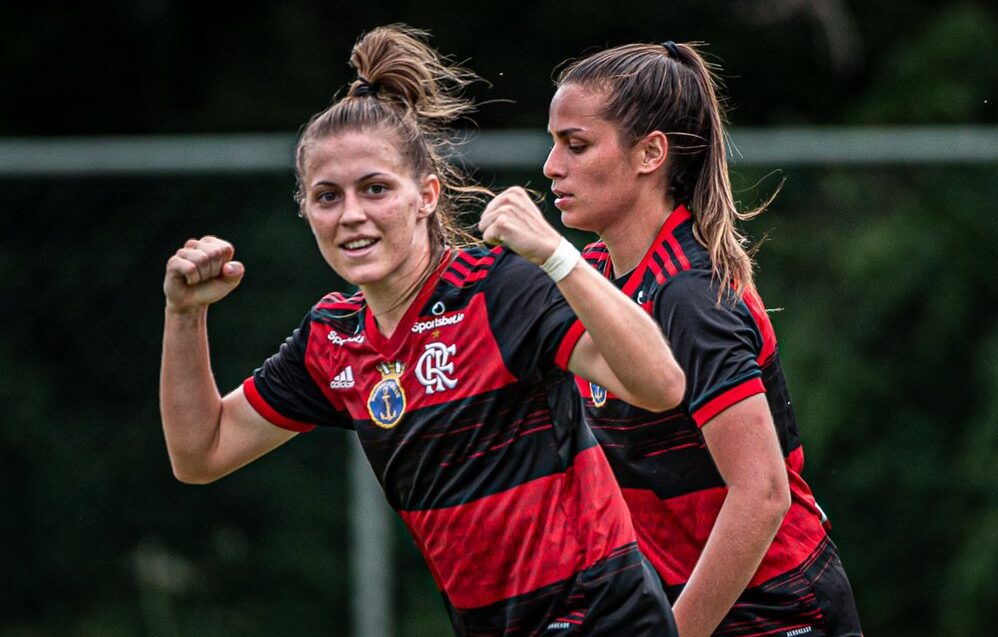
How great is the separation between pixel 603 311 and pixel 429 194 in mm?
699

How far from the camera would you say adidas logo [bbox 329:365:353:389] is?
10.6ft

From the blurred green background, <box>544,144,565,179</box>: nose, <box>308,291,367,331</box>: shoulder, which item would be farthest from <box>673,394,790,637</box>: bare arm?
the blurred green background

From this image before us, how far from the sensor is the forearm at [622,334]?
105 inches

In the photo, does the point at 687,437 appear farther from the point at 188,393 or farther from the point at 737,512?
the point at 188,393

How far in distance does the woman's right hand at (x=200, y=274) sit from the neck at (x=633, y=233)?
836 millimetres

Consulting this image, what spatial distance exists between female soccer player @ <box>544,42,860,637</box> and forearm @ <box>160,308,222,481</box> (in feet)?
2.80

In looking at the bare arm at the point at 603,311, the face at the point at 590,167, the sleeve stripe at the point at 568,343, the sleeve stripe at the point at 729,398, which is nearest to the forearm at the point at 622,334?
the bare arm at the point at 603,311

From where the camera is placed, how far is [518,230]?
2.68 m

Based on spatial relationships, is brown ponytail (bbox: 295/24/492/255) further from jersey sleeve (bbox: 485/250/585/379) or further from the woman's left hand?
the woman's left hand

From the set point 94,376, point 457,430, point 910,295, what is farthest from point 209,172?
point 457,430

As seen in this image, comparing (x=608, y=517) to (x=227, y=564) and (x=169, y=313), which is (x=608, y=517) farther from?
(x=227, y=564)

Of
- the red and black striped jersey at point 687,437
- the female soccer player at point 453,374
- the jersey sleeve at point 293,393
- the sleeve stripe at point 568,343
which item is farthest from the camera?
the jersey sleeve at point 293,393

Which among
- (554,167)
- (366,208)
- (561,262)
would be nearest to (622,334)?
(561,262)

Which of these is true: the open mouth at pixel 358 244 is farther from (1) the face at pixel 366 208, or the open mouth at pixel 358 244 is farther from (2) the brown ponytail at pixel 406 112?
(2) the brown ponytail at pixel 406 112
